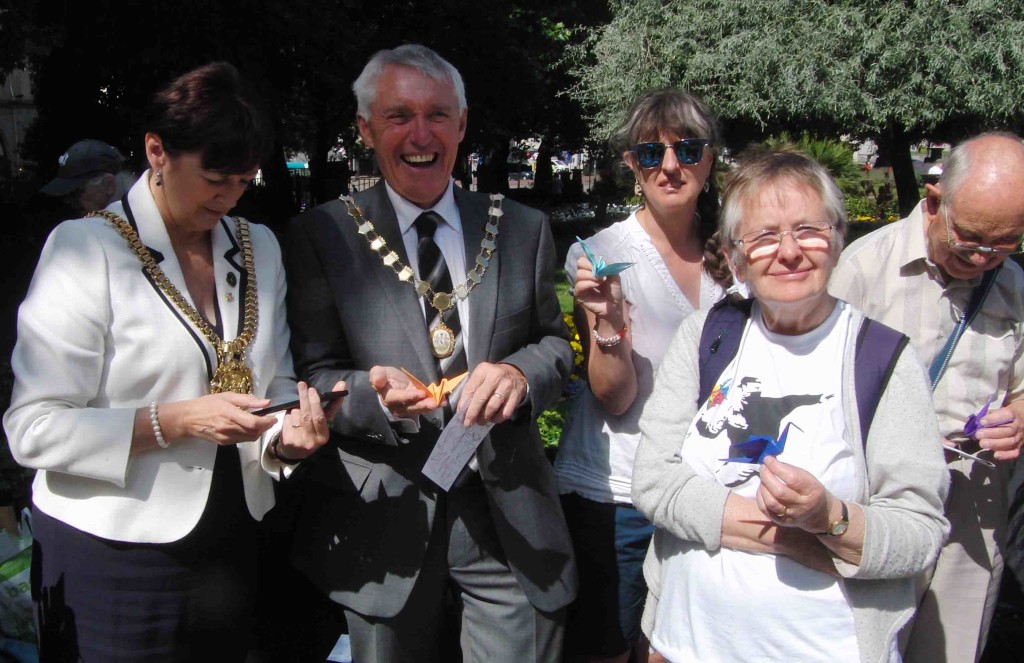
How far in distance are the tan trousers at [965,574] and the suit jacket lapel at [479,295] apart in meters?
1.48

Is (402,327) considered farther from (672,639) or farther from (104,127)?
(104,127)

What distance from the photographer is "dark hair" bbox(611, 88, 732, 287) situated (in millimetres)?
2557

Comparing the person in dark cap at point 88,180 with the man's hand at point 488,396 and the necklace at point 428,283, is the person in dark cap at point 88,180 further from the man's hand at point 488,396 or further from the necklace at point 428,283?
the man's hand at point 488,396

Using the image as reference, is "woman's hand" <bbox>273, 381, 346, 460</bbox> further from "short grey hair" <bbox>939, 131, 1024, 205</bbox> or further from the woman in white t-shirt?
"short grey hair" <bbox>939, 131, 1024, 205</bbox>

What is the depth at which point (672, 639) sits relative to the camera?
6.56ft

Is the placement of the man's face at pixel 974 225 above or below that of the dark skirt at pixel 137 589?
above

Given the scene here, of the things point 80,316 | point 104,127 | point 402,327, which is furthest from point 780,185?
point 104,127

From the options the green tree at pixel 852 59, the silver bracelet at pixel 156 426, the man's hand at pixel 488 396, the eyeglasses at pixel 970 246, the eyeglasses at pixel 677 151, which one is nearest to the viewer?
the silver bracelet at pixel 156 426

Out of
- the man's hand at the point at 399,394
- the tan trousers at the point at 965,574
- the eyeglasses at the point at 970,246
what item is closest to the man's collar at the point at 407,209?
the man's hand at the point at 399,394

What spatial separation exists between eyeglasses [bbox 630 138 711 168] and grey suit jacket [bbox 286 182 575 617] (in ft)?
1.91

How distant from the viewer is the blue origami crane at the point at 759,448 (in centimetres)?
179

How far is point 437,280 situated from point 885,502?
121cm

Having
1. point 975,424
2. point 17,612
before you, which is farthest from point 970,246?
point 17,612

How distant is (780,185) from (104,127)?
43.8 ft
